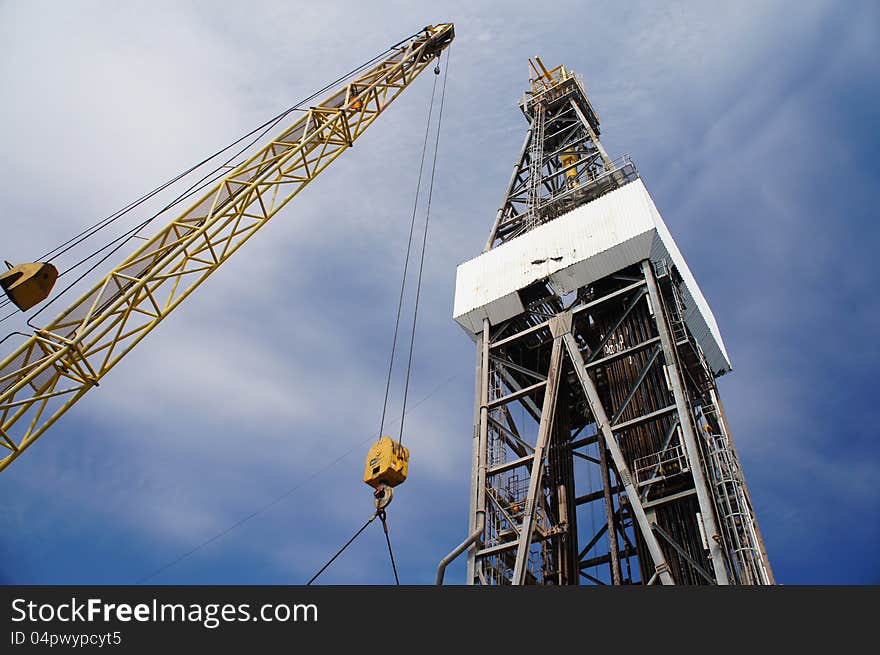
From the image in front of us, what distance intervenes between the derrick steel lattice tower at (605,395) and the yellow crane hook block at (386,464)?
5.69 meters

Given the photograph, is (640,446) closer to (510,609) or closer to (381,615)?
(510,609)

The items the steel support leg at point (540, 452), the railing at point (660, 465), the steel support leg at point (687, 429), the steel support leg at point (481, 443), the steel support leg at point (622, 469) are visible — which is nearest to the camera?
the steel support leg at point (687, 429)

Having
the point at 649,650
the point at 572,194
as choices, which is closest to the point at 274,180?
the point at 572,194

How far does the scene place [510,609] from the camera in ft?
54.5

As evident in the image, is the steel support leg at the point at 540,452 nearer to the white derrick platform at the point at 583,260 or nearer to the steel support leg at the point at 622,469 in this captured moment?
the steel support leg at the point at 622,469

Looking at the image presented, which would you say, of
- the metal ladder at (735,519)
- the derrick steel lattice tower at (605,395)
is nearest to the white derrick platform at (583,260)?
the derrick steel lattice tower at (605,395)

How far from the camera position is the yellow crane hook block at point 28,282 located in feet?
75.4

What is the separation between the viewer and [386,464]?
23.5 m

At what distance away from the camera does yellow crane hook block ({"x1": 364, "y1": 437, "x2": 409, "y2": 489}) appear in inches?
927

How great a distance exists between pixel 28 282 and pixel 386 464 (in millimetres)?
13417

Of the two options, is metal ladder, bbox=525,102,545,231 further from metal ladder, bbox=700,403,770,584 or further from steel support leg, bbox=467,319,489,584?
metal ladder, bbox=700,403,770,584

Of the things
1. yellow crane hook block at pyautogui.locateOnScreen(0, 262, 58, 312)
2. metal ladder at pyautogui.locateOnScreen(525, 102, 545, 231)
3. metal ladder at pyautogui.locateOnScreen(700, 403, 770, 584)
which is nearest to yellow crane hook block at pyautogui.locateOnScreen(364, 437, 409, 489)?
metal ladder at pyautogui.locateOnScreen(700, 403, 770, 584)

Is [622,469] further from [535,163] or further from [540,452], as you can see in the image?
[535,163]

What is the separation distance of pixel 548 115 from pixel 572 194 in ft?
37.7
